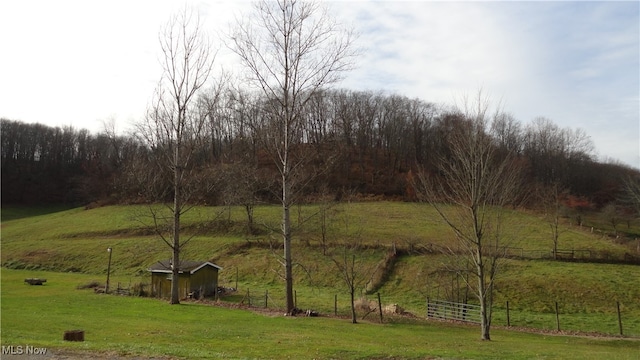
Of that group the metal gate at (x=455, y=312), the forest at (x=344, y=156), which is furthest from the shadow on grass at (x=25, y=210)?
the metal gate at (x=455, y=312)

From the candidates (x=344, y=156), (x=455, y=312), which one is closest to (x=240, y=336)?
(x=455, y=312)

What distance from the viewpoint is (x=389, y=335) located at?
56.9ft

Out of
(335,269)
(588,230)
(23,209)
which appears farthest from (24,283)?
(23,209)

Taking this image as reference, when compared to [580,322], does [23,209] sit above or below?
above

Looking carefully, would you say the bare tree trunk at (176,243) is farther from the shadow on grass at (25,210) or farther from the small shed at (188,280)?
the shadow on grass at (25,210)

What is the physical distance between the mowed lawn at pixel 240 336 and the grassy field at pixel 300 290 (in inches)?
2.5

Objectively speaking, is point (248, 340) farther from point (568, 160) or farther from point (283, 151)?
point (568, 160)

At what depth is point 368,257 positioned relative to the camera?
39.9m

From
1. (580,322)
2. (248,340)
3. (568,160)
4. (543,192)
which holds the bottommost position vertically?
(580,322)

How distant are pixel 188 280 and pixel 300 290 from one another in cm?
827

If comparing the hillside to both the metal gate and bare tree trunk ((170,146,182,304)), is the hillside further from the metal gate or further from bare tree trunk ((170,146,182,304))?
bare tree trunk ((170,146,182,304))

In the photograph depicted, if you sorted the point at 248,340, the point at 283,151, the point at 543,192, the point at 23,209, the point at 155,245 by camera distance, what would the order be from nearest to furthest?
the point at 248,340 → the point at 283,151 → the point at 155,245 → the point at 543,192 → the point at 23,209

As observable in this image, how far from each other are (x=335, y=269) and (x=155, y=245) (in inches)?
850

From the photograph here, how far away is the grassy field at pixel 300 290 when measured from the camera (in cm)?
1379
